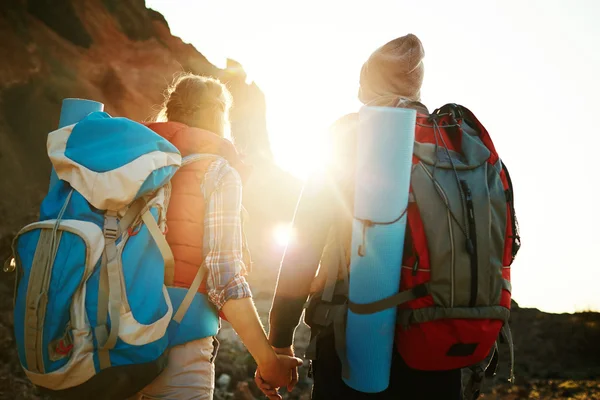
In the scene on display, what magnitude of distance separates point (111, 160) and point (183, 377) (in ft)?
2.84

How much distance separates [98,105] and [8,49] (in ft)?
36.9

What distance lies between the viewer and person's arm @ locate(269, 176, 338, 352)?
162 centimetres

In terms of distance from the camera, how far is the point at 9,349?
5406mm

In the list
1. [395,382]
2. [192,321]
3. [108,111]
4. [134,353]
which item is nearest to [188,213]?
[192,321]

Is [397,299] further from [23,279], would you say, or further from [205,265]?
[23,279]

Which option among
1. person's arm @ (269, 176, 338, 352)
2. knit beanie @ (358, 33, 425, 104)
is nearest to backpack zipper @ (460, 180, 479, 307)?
person's arm @ (269, 176, 338, 352)

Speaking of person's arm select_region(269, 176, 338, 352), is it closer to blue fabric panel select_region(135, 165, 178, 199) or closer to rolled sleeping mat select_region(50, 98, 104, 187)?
blue fabric panel select_region(135, 165, 178, 199)

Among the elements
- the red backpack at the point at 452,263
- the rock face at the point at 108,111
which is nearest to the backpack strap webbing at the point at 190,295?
the red backpack at the point at 452,263

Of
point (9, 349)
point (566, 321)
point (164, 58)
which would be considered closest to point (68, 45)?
point (164, 58)

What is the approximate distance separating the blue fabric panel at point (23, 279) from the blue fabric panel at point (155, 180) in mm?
373

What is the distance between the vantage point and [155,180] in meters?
1.56

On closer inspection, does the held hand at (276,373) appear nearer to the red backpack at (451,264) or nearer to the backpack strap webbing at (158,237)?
the red backpack at (451,264)

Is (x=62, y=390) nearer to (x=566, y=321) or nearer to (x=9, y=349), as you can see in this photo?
(x=9, y=349)

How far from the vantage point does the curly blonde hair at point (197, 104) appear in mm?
2029
